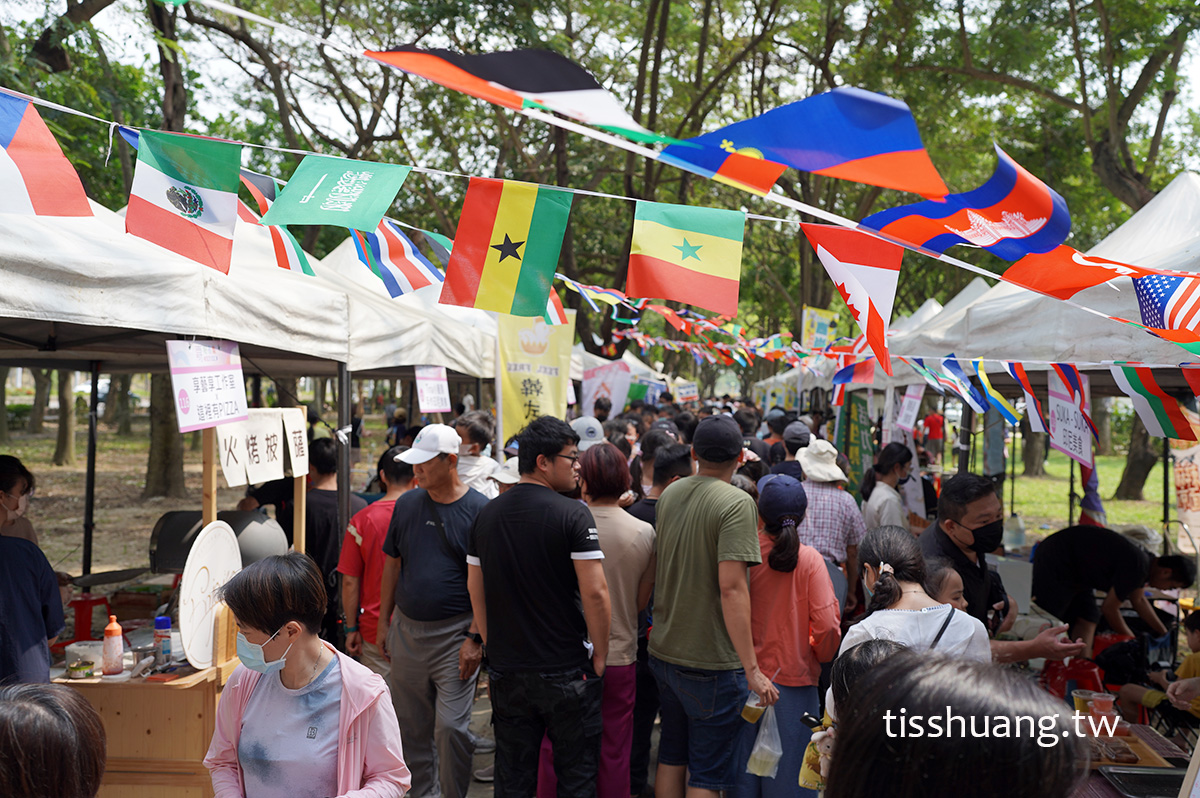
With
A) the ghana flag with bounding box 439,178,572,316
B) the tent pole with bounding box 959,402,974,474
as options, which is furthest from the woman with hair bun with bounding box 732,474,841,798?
the tent pole with bounding box 959,402,974,474

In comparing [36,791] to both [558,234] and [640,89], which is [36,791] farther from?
[640,89]

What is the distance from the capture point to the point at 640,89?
14.0m

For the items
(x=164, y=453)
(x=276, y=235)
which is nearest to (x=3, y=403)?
(x=164, y=453)

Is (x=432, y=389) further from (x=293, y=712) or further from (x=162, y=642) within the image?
(x=293, y=712)

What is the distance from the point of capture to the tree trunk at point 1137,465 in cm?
1667

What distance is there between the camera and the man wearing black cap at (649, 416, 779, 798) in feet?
12.3

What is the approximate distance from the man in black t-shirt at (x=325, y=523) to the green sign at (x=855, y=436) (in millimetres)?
6841

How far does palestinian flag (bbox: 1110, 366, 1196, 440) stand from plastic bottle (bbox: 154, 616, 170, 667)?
501 cm

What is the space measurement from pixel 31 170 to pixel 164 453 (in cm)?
1347

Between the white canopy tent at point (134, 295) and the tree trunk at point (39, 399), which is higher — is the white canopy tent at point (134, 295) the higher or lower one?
the higher one

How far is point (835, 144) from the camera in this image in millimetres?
2352

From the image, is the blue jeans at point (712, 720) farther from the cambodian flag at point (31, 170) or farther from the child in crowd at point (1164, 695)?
the cambodian flag at point (31, 170)

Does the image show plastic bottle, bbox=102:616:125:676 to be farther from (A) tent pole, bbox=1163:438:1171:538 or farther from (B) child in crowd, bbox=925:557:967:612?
(A) tent pole, bbox=1163:438:1171:538

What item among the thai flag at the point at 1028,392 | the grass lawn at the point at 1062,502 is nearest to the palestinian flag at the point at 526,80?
the thai flag at the point at 1028,392
